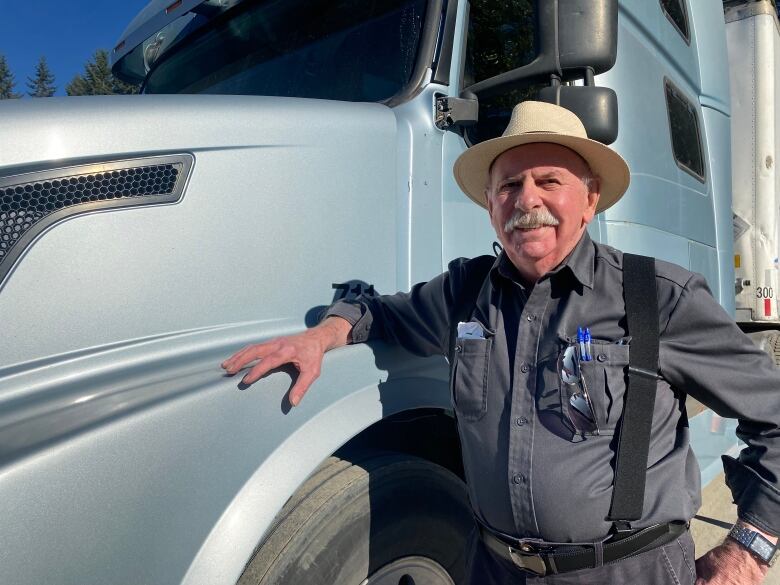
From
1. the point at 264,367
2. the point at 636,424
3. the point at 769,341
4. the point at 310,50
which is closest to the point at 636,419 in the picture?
the point at 636,424

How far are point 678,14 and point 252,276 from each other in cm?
320

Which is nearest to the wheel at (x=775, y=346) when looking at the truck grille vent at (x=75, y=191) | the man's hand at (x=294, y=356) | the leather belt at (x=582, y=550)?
the leather belt at (x=582, y=550)

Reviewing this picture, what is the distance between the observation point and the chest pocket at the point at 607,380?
1540mm

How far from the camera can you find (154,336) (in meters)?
1.53

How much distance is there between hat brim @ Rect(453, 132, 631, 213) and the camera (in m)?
1.68

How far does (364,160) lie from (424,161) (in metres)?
0.23

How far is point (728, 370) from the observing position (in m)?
1.55

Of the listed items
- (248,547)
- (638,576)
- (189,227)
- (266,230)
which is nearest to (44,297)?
(189,227)

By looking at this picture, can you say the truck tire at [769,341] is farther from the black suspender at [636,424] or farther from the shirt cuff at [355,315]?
the shirt cuff at [355,315]

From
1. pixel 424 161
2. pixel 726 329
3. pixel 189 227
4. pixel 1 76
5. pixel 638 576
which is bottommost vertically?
pixel 638 576

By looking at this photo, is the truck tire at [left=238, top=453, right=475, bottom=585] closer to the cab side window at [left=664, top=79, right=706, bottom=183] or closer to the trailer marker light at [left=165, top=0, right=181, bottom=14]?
the trailer marker light at [left=165, top=0, right=181, bottom=14]

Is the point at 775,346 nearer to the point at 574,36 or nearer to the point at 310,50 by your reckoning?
the point at 574,36

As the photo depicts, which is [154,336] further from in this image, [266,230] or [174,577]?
[174,577]

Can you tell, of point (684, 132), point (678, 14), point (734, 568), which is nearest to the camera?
point (734, 568)
